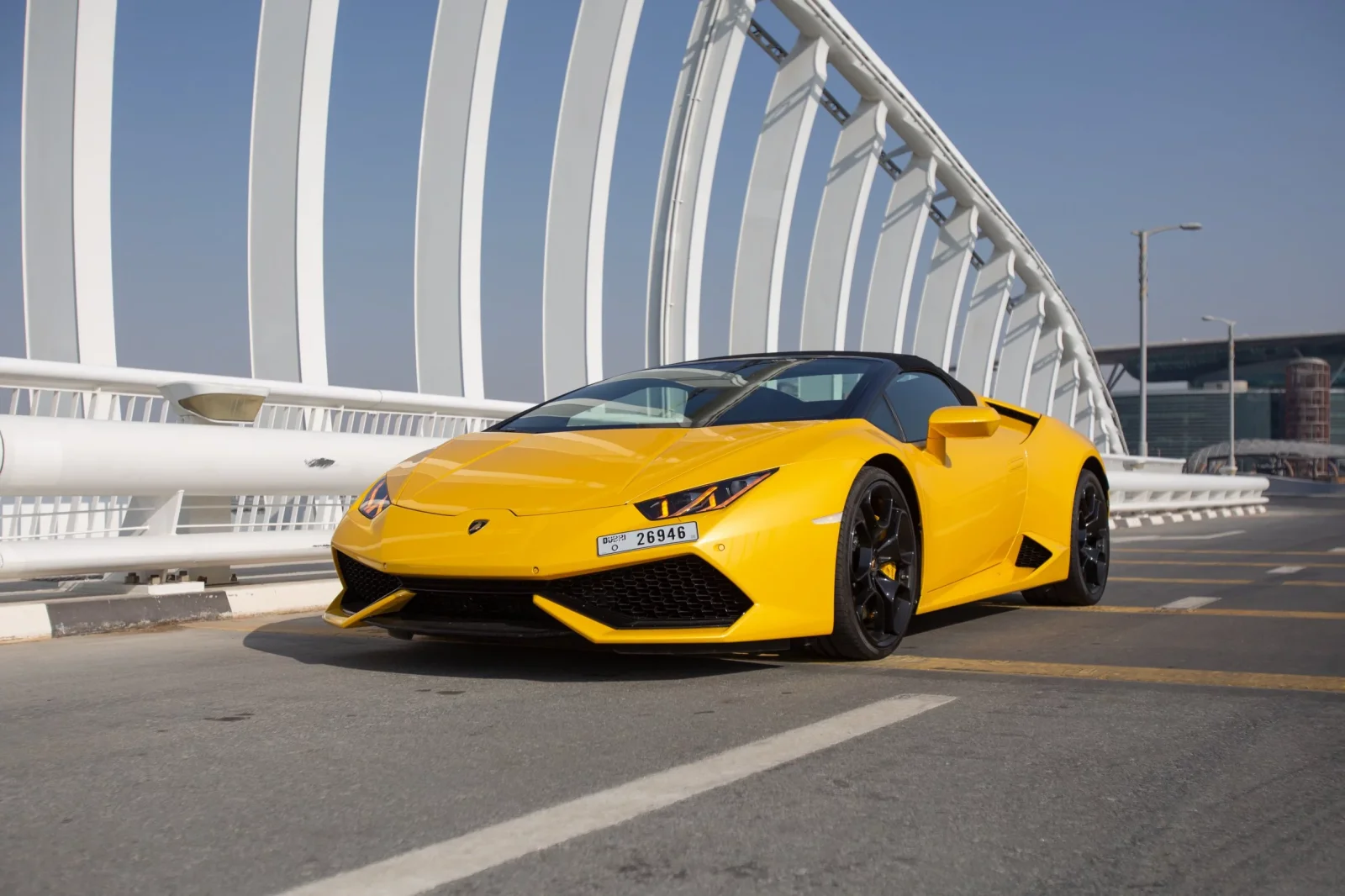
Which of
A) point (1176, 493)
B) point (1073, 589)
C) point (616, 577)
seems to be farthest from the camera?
point (1176, 493)

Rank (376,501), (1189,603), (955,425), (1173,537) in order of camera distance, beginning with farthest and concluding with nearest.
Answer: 1. (1173,537)
2. (1189,603)
3. (955,425)
4. (376,501)

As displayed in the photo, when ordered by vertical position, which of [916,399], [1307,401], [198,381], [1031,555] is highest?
[1307,401]

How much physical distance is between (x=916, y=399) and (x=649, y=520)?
6.42ft

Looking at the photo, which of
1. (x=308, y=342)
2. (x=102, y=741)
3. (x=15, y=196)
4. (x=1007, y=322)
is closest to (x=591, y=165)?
(x=308, y=342)

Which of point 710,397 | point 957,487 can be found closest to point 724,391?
point 710,397

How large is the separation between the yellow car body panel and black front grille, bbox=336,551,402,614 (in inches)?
2.0

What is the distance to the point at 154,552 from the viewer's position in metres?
5.66

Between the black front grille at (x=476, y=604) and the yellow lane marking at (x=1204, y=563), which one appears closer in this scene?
the black front grille at (x=476, y=604)

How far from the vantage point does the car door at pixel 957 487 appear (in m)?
5.05

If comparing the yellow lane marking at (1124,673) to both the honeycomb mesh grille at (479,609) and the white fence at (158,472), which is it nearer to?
the honeycomb mesh grille at (479,609)

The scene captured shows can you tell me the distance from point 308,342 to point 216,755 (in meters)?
6.34

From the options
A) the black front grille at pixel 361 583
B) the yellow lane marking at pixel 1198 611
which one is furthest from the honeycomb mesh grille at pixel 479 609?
the yellow lane marking at pixel 1198 611

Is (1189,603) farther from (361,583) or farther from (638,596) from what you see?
(361,583)

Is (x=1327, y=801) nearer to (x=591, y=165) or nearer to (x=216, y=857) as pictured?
(x=216, y=857)
